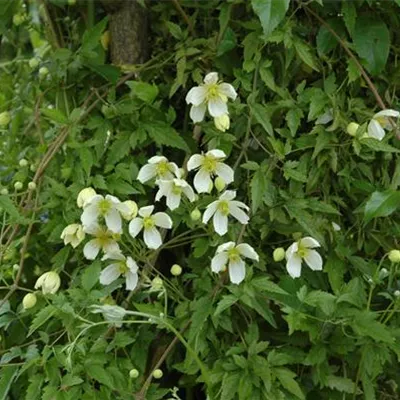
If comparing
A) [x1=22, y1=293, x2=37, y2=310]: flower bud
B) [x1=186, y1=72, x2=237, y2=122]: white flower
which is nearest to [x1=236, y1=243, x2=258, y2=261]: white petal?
[x1=186, y1=72, x2=237, y2=122]: white flower

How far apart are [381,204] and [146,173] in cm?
35

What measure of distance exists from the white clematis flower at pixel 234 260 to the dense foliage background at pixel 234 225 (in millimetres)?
19

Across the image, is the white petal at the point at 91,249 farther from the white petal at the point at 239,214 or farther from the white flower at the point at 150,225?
the white petal at the point at 239,214

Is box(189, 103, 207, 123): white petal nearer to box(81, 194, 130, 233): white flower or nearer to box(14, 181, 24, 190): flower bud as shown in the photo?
box(81, 194, 130, 233): white flower

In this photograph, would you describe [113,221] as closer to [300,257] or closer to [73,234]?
[73,234]

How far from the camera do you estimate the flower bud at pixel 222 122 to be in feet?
4.08

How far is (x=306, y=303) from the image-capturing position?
1.19 meters

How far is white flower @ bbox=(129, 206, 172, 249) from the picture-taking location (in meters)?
1.20

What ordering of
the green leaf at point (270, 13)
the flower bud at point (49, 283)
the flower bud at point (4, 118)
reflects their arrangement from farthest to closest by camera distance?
the flower bud at point (4, 118)
the flower bud at point (49, 283)
the green leaf at point (270, 13)

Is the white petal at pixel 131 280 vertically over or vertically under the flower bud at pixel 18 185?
under

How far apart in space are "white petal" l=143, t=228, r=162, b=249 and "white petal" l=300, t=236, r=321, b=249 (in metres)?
0.21

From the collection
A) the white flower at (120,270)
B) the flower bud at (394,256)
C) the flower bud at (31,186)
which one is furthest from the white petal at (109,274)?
the flower bud at (394,256)

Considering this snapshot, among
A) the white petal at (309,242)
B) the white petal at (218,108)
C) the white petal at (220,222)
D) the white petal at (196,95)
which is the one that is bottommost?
the white petal at (309,242)

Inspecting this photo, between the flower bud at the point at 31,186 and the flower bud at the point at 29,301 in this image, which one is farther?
the flower bud at the point at 31,186
